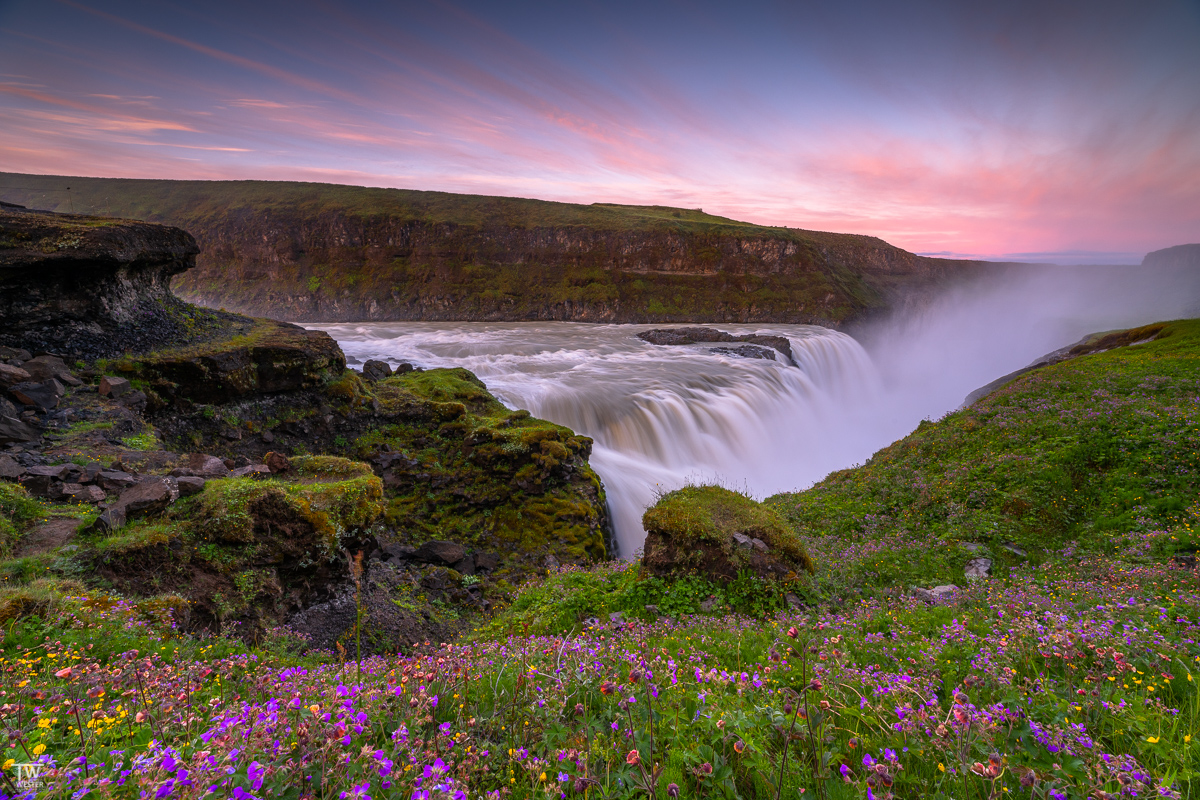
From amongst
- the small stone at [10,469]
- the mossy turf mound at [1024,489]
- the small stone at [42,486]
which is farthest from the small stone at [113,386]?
the mossy turf mound at [1024,489]

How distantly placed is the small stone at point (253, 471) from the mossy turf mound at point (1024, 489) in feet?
34.0

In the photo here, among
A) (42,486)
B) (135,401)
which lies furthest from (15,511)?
(135,401)

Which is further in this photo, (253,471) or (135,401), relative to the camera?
(135,401)

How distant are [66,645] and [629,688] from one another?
4.41 meters

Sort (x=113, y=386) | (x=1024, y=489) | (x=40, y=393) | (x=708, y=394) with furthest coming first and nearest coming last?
(x=708, y=394)
(x=1024, y=489)
(x=113, y=386)
(x=40, y=393)

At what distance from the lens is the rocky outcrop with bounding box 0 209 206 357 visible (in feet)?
33.5

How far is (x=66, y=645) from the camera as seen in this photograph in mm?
3703

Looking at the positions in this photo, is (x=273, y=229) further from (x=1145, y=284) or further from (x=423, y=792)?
(x=1145, y=284)

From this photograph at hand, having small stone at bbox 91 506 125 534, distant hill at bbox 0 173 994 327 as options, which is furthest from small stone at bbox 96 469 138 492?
distant hill at bbox 0 173 994 327

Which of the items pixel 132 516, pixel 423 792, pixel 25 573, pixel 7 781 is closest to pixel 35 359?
pixel 132 516

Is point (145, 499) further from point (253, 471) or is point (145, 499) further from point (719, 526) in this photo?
point (719, 526)

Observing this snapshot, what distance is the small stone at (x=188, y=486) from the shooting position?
7.16 m

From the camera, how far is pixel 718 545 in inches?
307

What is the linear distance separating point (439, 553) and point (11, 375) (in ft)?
27.7
